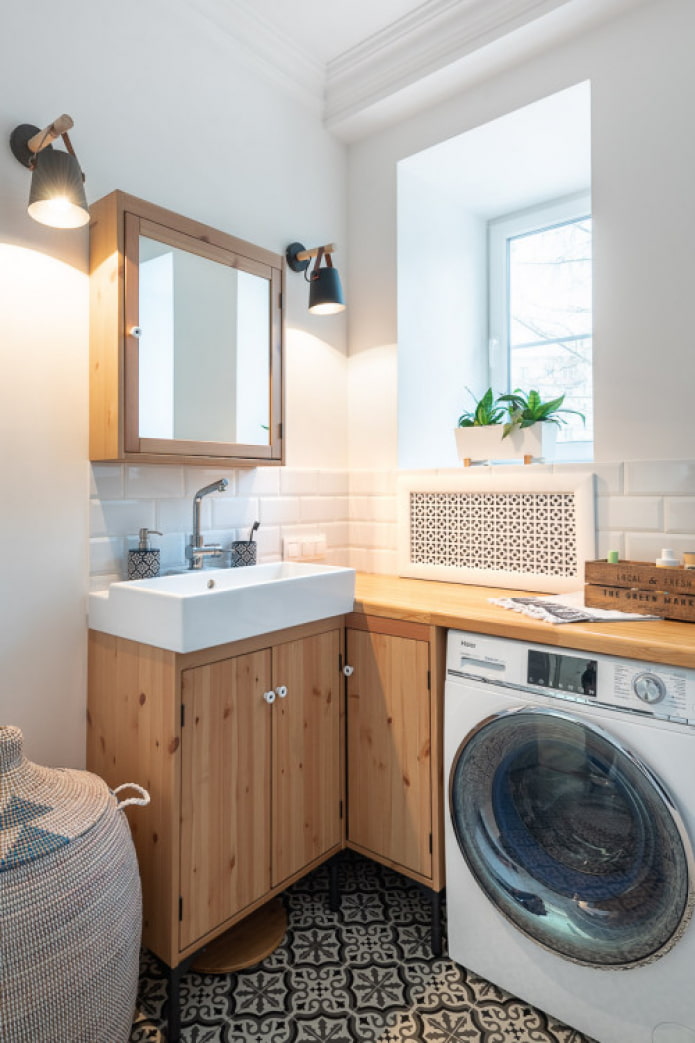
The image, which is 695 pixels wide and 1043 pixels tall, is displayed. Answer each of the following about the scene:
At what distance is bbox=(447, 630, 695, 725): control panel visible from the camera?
1253 millimetres

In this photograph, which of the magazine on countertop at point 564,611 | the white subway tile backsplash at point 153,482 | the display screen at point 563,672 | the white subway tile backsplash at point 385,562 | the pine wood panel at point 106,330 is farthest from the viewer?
the white subway tile backsplash at point 385,562

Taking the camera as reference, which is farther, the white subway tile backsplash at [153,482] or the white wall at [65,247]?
the white subway tile backsplash at [153,482]

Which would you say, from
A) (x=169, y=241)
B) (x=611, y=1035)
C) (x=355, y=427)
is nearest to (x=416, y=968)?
(x=611, y=1035)

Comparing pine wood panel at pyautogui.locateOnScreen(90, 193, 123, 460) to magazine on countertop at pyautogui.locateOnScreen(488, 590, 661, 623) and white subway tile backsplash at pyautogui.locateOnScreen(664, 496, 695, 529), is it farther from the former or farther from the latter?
white subway tile backsplash at pyautogui.locateOnScreen(664, 496, 695, 529)

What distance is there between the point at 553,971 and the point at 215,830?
850 mm

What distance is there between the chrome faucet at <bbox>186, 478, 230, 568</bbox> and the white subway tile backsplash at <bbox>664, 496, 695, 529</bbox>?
1287mm

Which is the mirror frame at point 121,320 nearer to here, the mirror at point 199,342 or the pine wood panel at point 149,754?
the mirror at point 199,342

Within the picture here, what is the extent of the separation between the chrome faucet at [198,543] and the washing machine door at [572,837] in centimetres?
91

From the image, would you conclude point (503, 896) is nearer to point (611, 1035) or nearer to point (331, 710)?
point (611, 1035)

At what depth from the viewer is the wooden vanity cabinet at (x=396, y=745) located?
168 centimetres

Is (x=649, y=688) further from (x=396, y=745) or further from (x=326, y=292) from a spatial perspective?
(x=326, y=292)

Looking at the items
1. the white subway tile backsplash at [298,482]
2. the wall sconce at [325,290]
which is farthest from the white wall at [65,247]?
the white subway tile backsplash at [298,482]

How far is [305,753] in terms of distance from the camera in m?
1.75

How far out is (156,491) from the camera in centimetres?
186
